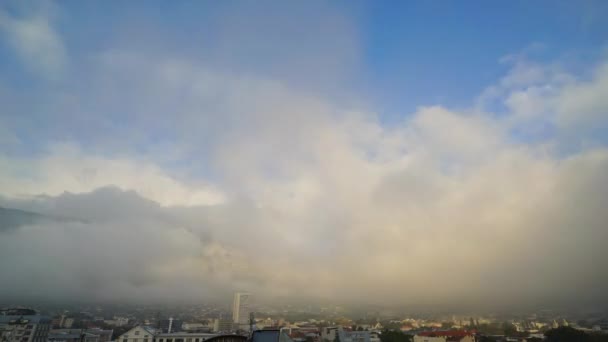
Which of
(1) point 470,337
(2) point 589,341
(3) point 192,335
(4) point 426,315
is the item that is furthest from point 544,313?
(3) point 192,335

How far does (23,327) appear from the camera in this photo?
66562mm

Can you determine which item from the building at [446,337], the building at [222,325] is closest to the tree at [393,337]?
the building at [446,337]

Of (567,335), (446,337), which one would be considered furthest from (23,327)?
(567,335)

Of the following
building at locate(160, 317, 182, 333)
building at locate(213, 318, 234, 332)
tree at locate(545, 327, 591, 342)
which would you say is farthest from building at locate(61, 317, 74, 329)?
tree at locate(545, 327, 591, 342)

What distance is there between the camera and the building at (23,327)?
6425 cm

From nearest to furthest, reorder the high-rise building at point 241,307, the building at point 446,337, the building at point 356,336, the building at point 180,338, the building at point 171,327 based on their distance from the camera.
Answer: the building at point 180,338 → the building at point 171,327 → the building at point 356,336 → the building at point 446,337 → the high-rise building at point 241,307

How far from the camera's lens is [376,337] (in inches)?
3091

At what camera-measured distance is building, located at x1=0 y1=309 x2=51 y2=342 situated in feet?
211

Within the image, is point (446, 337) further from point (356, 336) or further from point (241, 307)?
point (241, 307)

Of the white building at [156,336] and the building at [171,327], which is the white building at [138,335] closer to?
the white building at [156,336]

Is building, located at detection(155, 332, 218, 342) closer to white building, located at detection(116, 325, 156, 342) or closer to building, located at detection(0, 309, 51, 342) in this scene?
white building, located at detection(116, 325, 156, 342)

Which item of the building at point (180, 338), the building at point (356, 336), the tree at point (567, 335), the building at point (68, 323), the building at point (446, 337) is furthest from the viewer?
the building at point (68, 323)

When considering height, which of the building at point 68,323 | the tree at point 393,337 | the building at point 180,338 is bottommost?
the tree at point 393,337

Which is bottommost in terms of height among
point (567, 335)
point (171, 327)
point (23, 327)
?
point (567, 335)
